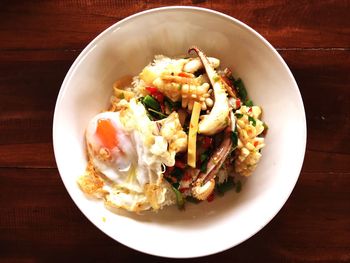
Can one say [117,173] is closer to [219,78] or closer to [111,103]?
[111,103]

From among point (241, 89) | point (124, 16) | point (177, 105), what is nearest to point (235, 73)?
point (241, 89)

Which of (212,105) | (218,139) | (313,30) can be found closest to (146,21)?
(212,105)

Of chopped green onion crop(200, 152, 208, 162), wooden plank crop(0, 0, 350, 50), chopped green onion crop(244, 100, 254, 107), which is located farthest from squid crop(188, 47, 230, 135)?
wooden plank crop(0, 0, 350, 50)

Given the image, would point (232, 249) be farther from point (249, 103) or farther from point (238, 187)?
point (249, 103)

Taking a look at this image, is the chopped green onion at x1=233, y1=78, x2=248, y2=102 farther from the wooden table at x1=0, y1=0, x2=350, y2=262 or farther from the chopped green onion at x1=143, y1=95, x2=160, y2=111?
the chopped green onion at x1=143, y1=95, x2=160, y2=111

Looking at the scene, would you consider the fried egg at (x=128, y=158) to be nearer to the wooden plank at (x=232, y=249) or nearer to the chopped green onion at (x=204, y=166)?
the chopped green onion at (x=204, y=166)
